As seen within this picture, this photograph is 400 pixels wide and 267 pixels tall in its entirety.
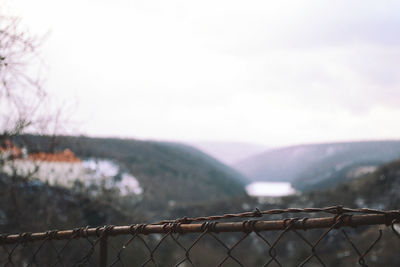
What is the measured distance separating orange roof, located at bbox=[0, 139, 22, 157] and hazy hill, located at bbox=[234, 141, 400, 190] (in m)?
50.0

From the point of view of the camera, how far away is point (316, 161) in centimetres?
7512

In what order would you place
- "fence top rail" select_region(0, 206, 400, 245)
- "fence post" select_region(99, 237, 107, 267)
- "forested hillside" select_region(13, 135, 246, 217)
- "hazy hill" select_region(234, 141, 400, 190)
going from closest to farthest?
"fence top rail" select_region(0, 206, 400, 245), "fence post" select_region(99, 237, 107, 267), "forested hillside" select_region(13, 135, 246, 217), "hazy hill" select_region(234, 141, 400, 190)

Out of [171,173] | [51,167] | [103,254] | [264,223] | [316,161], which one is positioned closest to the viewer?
[264,223]

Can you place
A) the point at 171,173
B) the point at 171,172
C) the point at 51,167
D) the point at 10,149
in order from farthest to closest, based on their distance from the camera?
the point at 171,172 → the point at 171,173 → the point at 51,167 → the point at 10,149

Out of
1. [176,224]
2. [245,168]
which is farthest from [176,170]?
[176,224]

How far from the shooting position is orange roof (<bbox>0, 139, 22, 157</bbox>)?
6597 millimetres

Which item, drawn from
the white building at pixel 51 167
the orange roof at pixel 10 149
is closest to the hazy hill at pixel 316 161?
the white building at pixel 51 167

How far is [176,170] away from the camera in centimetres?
5494

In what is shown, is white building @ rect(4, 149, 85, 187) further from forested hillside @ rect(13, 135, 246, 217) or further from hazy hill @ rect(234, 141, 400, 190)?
hazy hill @ rect(234, 141, 400, 190)

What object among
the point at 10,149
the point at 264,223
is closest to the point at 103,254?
the point at 264,223

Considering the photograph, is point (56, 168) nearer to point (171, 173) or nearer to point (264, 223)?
point (264, 223)

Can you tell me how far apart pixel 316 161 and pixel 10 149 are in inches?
2837

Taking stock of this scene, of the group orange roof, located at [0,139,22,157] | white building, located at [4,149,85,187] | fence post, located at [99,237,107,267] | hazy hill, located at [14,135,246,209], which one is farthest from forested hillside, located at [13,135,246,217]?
fence post, located at [99,237,107,267]

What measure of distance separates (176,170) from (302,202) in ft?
73.6
